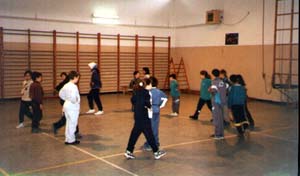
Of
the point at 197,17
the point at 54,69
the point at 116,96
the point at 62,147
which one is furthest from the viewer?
the point at 197,17

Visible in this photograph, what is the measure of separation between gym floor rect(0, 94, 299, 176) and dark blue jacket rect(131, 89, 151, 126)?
2.24 ft

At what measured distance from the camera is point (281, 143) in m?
7.31

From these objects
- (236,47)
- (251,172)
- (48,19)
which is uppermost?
(48,19)

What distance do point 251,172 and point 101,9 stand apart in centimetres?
1131

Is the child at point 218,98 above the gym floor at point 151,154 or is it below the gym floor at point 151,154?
above

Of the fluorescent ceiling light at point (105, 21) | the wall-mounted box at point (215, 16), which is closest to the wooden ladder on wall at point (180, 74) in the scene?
the wall-mounted box at point (215, 16)

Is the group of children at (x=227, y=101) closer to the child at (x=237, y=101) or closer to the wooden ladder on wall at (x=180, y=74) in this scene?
the child at (x=237, y=101)

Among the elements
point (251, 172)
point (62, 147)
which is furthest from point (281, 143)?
point (62, 147)

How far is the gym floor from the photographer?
18.0ft

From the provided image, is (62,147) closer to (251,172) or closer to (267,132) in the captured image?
(251,172)

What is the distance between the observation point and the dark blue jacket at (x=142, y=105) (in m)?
5.77

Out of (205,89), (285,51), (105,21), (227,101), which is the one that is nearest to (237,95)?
(227,101)

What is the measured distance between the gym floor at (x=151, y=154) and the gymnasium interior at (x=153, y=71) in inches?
0.8

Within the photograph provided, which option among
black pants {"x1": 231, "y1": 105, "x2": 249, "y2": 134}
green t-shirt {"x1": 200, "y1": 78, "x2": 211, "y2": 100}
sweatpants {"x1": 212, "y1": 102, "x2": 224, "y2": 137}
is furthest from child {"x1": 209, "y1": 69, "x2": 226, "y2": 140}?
green t-shirt {"x1": 200, "y1": 78, "x2": 211, "y2": 100}
